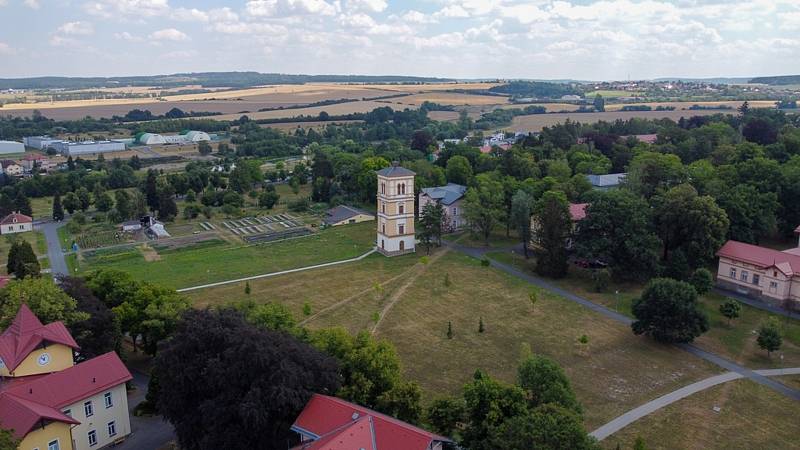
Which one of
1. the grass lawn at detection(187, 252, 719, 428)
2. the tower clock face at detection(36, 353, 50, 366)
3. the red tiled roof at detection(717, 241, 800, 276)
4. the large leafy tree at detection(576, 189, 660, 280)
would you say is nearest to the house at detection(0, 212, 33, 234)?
the grass lawn at detection(187, 252, 719, 428)

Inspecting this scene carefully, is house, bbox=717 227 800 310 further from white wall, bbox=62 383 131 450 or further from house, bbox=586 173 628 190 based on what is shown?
white wall, bbox=62 383 131 450

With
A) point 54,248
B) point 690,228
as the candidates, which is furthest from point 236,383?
point 54,248

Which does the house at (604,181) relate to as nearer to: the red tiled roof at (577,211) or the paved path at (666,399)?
the red tiled roof at (577,211)

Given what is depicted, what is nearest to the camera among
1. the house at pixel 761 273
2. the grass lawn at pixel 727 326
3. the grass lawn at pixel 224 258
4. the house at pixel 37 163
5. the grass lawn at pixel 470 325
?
the grass lawn at pixel 470 325

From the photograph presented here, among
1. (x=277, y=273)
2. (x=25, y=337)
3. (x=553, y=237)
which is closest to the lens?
(x=25, y=337)

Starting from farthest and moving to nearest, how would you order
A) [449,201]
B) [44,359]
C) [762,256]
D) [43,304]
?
[449,201], [762,256], [43,304], [44,359]

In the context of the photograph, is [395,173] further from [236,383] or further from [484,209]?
[236,383]

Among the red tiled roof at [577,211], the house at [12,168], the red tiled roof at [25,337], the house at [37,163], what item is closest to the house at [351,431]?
the red tiled roof at [25,337]

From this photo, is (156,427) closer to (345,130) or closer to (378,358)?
(378,358)
